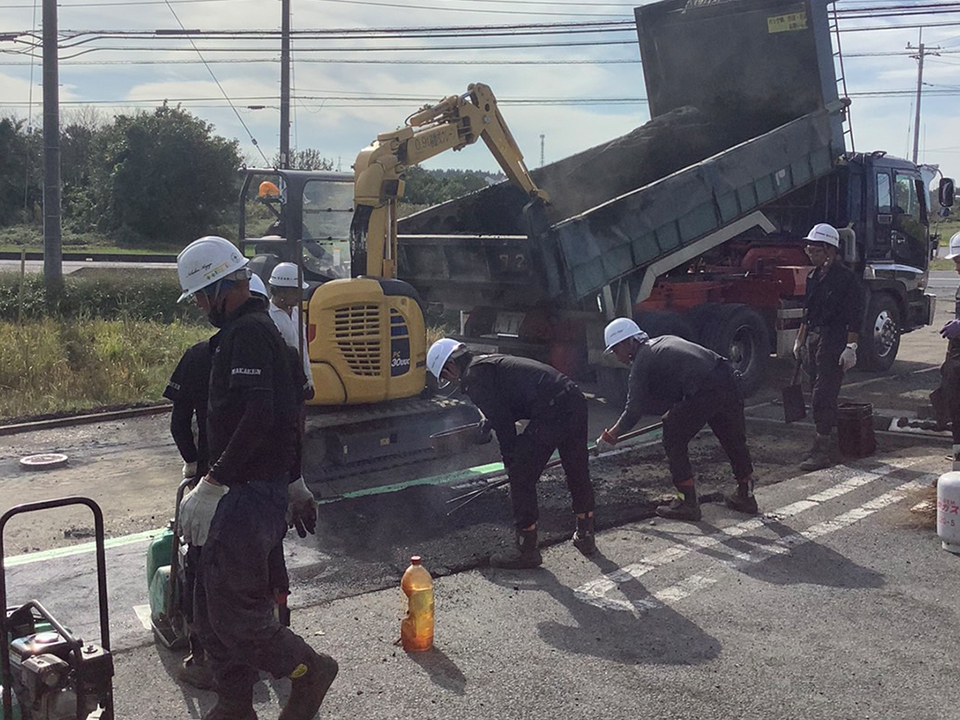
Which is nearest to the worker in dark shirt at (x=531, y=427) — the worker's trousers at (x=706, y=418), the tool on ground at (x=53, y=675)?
the worker's trousers at (x=706, y=418)

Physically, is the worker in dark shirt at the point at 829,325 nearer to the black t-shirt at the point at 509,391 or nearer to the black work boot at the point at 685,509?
the black work boot at the point at 685,509

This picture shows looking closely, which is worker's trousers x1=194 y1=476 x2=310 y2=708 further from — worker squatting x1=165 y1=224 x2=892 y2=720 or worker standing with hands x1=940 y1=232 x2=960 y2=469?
worker standing with hands x1=940 y1=232 x2=960 y2=469

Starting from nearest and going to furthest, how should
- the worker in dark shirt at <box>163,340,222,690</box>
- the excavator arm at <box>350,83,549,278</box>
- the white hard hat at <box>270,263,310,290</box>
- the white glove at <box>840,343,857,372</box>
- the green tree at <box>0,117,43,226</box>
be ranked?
the worker in dark shirt at <box>163,340,222,690</box> < the white hard hat at <box>270,263,310,290</box> < the white glove at <box>840,343,857,372</box> < the excavator arm at <box>350,83,549,278</box> < the green tree at <box>0,117,43,226</box>

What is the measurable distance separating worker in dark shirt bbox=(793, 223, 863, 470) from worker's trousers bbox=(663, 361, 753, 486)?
155 centimetres

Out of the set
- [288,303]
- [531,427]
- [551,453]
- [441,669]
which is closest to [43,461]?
[288,303]

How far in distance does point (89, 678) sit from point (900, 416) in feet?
28.5

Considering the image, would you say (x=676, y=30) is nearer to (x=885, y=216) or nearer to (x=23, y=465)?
(x=885, y=216)

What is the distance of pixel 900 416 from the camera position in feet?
32.0

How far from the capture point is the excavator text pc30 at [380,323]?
24.4ft

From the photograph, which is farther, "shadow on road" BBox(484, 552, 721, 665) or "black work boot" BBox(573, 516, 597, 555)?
"black work boot" BBox(573, 516, 597, 555)

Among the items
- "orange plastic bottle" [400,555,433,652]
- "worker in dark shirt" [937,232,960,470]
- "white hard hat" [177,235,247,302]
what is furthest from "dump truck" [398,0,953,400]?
"white hard hat" [177,235,247,302]

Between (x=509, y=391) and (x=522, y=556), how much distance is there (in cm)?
98

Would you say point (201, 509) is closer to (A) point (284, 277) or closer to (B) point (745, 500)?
(A) point (284, 277)

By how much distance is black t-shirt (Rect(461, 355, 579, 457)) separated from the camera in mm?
5719
